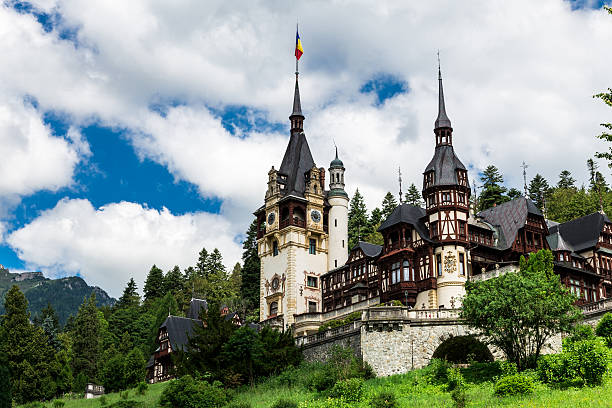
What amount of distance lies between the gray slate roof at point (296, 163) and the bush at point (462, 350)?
33121 millimetres

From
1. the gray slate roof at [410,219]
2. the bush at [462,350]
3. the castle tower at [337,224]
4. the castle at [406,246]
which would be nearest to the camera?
the bush at [462,350]

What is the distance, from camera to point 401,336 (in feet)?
148

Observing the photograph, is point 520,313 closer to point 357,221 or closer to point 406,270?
point 406,270

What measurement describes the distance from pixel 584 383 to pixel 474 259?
1068 inches

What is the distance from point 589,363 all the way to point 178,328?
47599mm

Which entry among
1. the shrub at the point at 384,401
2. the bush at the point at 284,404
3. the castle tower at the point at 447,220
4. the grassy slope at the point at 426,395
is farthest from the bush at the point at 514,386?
the castle tower at the point at 447,220

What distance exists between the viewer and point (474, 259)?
62188 millimetres

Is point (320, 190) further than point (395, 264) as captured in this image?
Yes

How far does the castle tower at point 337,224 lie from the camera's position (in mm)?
75188

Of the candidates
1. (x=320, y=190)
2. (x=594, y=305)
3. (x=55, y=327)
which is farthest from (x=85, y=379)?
(x=594, y=305)

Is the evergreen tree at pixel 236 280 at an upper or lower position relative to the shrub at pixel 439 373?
upper

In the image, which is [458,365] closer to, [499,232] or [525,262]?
[525,262]

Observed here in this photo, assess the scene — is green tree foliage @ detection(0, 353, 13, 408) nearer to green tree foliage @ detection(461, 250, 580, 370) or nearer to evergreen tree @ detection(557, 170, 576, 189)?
green tree foliage @ detection(461, 250, 580, 370)

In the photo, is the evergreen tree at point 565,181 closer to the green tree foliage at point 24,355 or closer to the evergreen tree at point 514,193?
the evergreen tree at point 514,193
